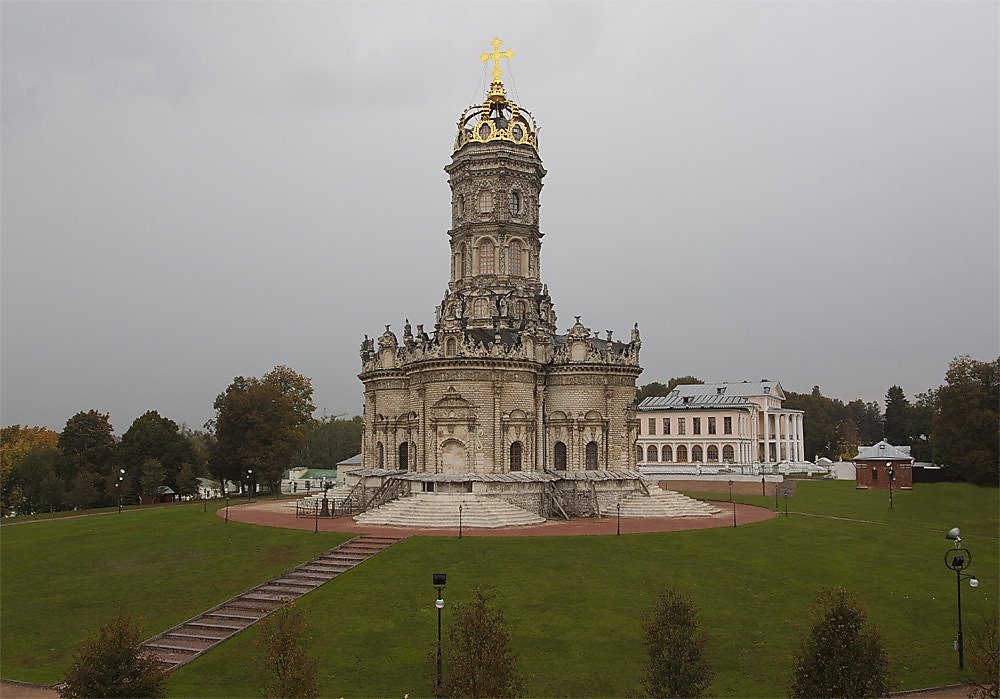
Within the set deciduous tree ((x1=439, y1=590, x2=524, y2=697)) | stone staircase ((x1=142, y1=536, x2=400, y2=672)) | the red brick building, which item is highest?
the red brick building

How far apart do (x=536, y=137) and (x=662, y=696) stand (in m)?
47.5

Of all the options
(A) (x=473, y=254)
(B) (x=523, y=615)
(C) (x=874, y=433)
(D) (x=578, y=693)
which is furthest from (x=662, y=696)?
(C) (x=874, y=433)

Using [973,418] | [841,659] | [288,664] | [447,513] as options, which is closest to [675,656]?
[841,659]

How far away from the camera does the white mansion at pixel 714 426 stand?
8519 centimetres

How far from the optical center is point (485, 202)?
56781 millimetres

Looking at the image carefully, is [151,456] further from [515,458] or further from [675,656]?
[675,656]

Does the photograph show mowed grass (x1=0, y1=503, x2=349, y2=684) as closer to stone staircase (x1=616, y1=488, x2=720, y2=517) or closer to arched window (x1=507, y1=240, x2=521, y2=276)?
stone staircase (x1=616, y1=488, x2=720, y2=517)

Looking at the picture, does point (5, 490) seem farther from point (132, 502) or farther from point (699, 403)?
point (699, 403)

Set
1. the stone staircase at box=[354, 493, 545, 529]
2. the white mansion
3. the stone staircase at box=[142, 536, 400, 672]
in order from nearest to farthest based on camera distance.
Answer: the stone staircase at box=[142, 536, 400, 672] < the stone staircase at box=[354, 493, 545, 529] < the white mansion

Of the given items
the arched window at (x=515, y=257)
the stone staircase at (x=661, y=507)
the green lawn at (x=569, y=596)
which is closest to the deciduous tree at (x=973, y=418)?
the green lawn at (x=569, y=596)

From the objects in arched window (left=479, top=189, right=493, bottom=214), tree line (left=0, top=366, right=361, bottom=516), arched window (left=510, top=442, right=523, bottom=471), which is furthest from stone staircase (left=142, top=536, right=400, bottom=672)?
tree line (left=0, top=366, right=361, bottom=516)

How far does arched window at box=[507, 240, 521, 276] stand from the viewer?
56.6 m

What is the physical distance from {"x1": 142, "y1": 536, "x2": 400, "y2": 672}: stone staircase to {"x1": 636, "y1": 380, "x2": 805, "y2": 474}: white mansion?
5465cm

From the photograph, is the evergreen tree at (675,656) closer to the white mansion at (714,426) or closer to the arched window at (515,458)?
the arched window at (515,458)
